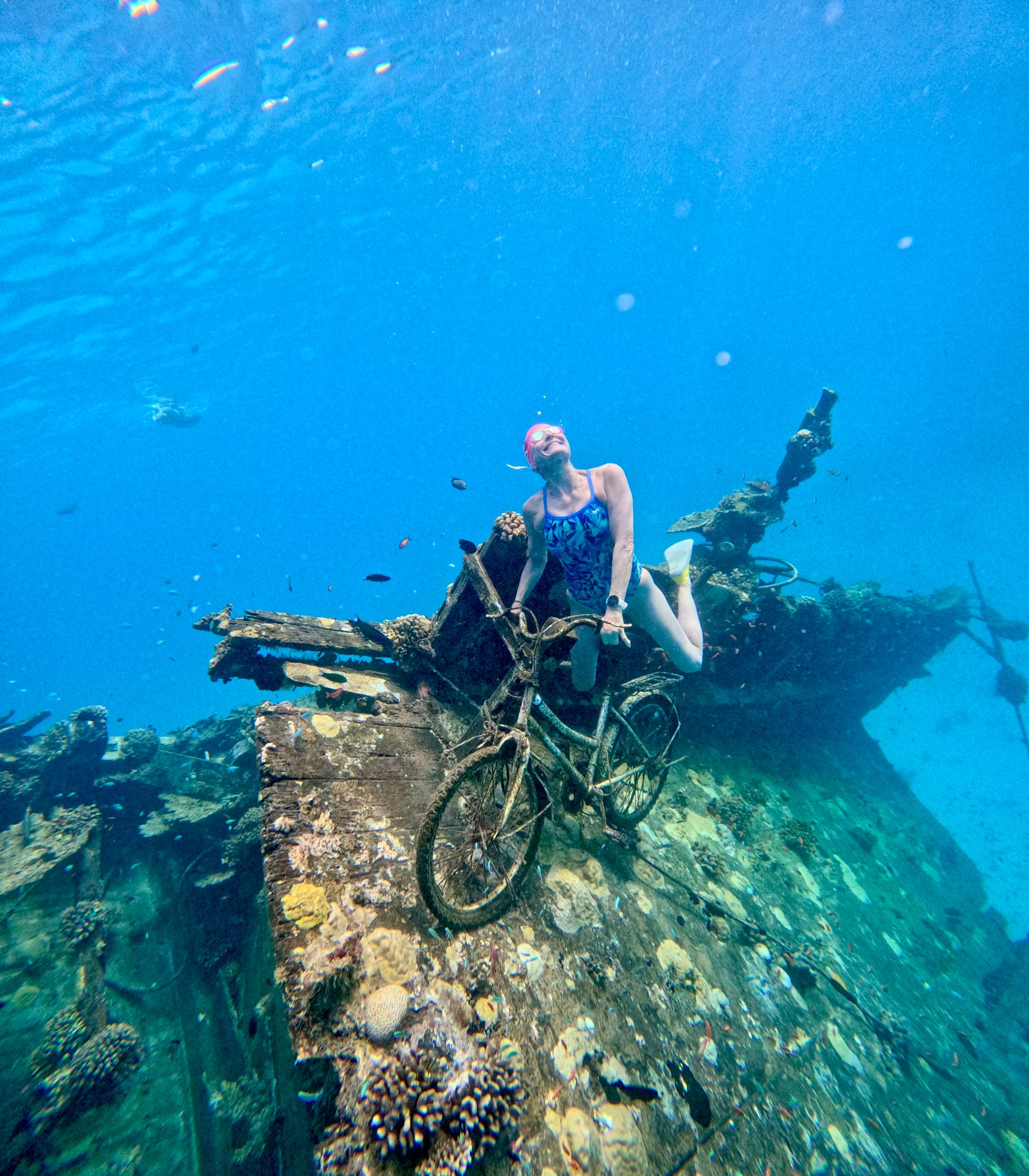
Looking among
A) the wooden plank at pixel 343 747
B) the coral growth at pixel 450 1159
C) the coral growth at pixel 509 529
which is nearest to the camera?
the coral growth at pixel 450 1159

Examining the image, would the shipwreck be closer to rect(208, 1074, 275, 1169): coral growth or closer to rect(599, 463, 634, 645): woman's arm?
rect(208, 1074, 275, 1169): coral growth

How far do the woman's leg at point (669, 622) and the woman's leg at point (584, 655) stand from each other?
0.10m

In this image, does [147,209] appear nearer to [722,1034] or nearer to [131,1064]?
[131,1064]

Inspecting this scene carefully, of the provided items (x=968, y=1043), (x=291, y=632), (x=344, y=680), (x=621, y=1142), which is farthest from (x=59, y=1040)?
(x=968, y=1043)

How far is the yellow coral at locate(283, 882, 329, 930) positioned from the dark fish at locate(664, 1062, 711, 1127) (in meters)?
2.64

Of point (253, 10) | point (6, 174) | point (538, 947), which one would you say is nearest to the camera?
point (538, 947)

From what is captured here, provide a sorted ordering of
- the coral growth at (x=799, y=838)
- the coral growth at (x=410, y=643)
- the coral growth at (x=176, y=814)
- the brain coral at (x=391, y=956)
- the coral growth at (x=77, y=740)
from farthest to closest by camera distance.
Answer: the coral growth at (x=77, y=740)
the coral growth at (x=176, y=814)
the coral growth at (x=799, y=838)
the coral growth at (x=410, y=643)
the brain coral at (x=391, y=956)

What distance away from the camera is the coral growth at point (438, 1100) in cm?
207

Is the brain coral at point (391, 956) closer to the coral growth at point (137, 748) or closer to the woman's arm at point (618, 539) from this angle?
the woman's arm at point (618, 539)

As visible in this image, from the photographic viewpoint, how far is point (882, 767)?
41.7 feet

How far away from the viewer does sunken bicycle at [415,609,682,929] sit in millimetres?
3047

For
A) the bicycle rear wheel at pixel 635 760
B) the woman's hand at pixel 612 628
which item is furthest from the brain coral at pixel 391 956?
the woman's hand at pixel 612 628

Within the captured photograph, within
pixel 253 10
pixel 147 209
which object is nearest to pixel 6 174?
pixel 147 209

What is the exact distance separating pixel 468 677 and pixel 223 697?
8120 centimetres
